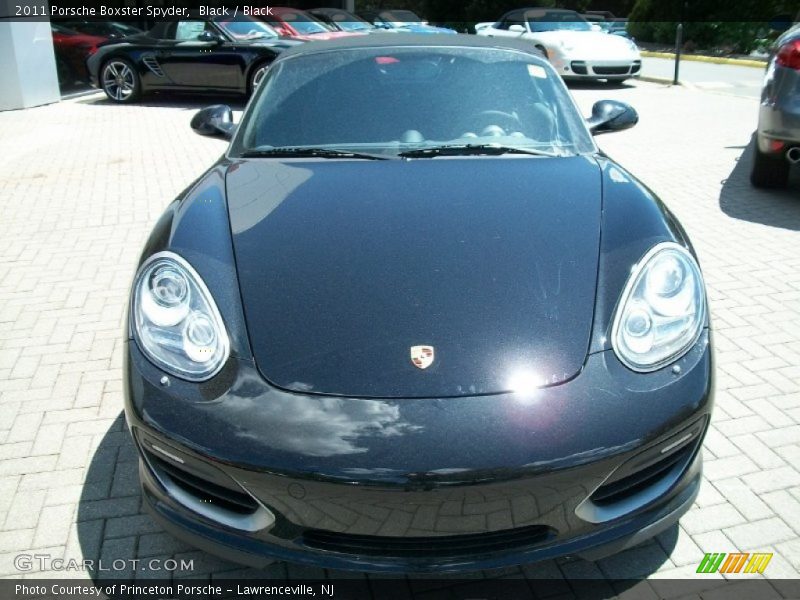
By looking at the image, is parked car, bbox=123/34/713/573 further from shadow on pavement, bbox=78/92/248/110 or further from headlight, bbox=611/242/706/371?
shadow on pavement, bbox=78/92/248/110

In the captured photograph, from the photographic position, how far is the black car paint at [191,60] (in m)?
11.8

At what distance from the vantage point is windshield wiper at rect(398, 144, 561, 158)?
3.15 metres

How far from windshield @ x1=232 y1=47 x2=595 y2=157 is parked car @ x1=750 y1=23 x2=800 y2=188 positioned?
2939 mm

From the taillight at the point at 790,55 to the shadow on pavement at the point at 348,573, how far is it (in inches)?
179

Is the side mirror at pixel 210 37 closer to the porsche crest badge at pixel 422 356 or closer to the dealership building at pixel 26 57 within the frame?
the dealership building at pixel 26 57

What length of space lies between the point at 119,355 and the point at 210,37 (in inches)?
376

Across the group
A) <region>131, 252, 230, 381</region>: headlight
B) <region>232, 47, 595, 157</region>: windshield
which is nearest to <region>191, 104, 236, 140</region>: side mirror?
<region>232, 47, 595, 157</region>: windshield

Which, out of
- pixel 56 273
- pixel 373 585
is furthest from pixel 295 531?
pixel 56 273

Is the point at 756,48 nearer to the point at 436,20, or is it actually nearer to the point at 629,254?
the point at 436,20

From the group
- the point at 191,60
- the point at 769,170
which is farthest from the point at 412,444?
the point at 191,60

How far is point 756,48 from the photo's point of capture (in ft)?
77.7

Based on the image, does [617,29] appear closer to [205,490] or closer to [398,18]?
[398,18]

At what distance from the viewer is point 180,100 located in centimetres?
1317

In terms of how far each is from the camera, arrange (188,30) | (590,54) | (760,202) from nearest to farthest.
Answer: (760,202), (188,30), (590,54)
